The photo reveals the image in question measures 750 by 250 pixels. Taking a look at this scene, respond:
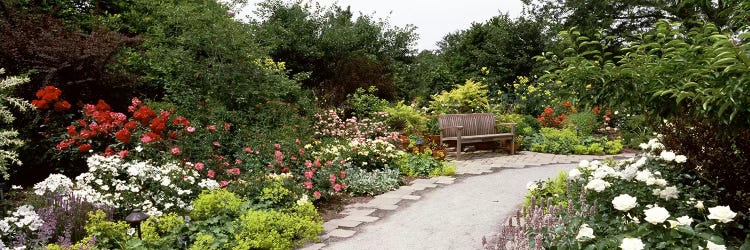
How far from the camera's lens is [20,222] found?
379 centimetres

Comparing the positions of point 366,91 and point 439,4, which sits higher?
point 439,4

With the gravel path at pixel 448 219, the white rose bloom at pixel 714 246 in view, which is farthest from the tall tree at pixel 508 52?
the white rose bloom at pixel 714 246

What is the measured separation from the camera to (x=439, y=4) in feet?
32.2

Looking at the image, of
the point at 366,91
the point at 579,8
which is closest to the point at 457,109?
the point at 366,91

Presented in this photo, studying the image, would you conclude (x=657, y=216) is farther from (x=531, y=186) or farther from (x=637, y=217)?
(x=531, y=186)

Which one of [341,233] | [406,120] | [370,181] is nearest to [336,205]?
[370,181]

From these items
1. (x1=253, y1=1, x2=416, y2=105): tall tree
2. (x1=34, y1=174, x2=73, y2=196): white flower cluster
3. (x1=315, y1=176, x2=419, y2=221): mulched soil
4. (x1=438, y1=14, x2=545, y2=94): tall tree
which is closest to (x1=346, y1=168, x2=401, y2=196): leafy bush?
(x1=315, y1=176, x2=419, y2=221): mulched soil

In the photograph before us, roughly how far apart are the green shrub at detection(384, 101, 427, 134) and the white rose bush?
224 inches

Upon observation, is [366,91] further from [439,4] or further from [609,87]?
[609,87]

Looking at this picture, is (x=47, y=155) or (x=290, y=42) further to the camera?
(x=290, y=42)

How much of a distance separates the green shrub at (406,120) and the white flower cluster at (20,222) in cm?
698

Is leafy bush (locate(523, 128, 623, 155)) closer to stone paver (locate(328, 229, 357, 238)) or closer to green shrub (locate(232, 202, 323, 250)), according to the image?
stone paver (locate(328, 229, 357, 238))

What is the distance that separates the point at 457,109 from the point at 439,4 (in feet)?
9.06

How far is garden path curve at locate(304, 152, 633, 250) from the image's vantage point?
442cm
